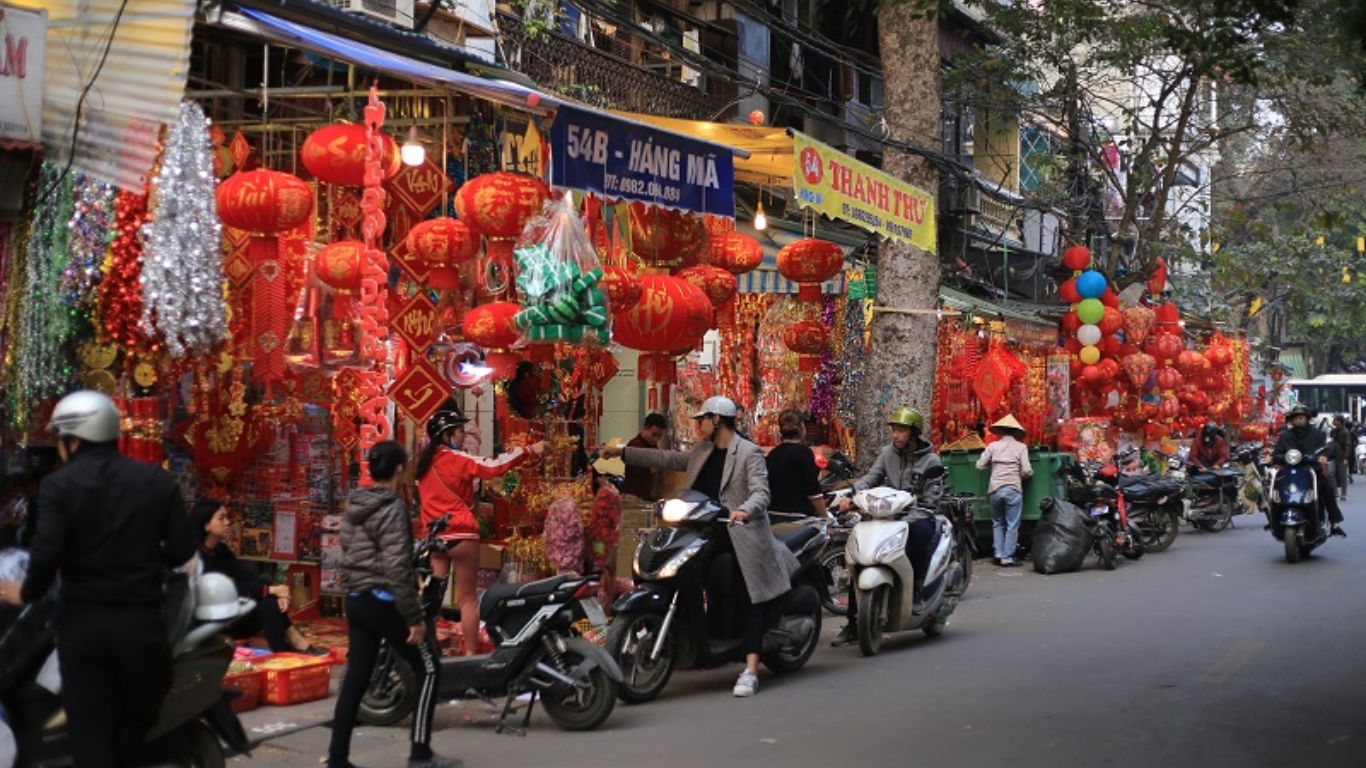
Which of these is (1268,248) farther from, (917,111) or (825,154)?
(825,154)

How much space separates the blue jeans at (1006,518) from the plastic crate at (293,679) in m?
9.20

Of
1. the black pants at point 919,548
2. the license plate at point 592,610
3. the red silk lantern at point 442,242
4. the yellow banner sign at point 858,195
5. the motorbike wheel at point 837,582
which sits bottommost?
the motorbike wheel at point 837,582

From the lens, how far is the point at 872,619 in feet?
35.4

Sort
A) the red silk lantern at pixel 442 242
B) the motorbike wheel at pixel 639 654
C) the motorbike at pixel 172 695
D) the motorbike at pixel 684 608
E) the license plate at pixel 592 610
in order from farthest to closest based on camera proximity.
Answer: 1. the red silk lantern at pixel 442 242
2. the motorbike at pixel 684 608
3. the motorbike wheel at pixel 639 654
4. the license plate at pixel 592 610
5. the motorbike at pixel 172 695

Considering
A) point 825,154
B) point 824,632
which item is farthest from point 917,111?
point 824,632

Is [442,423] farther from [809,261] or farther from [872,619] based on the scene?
[809,261]

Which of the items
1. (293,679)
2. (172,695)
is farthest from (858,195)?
(172,695)

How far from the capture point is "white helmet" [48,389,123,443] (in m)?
5.54

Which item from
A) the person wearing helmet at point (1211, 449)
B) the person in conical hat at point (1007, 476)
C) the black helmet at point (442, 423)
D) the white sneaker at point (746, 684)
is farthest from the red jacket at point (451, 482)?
the person wearing helmet at point (1211, 449)

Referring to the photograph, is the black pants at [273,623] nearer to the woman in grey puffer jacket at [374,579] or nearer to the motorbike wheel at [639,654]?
the motorbike wheel at [639,654]

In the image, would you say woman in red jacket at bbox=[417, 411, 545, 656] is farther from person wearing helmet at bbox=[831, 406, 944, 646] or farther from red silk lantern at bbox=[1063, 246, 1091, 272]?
red silk lantern at bbox=[1063, 246, 1091, 272]

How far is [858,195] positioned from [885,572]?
2828 mm

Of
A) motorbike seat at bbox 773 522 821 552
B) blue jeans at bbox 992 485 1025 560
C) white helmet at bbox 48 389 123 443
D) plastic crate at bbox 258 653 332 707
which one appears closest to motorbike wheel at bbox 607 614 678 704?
motorbike seat at bbox 773 522 821 552

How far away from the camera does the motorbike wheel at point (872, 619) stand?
10.7 meters
